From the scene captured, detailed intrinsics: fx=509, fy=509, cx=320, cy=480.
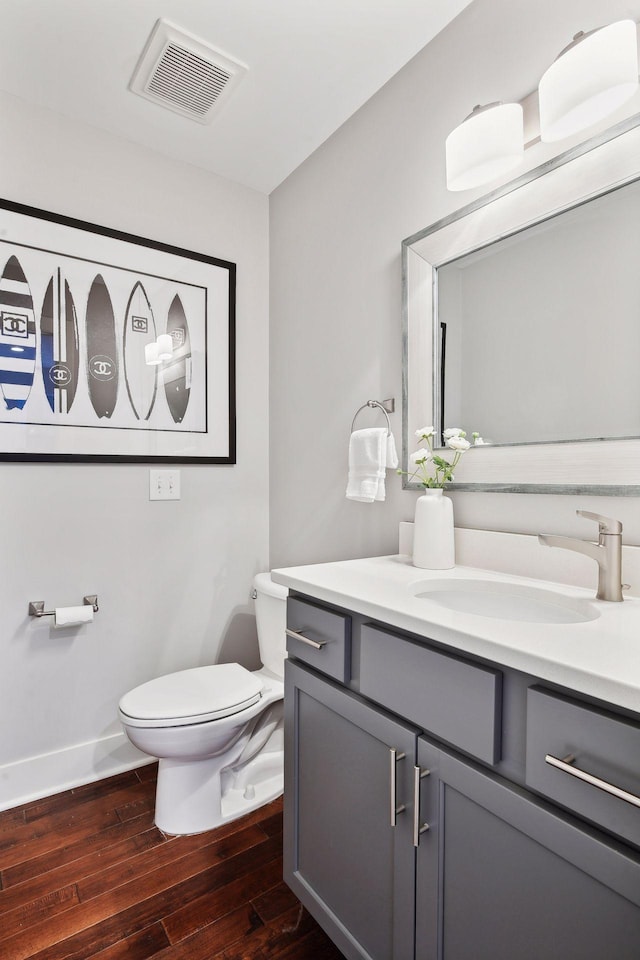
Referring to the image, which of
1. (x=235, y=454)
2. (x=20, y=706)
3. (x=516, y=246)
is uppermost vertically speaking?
(x=516, y=246)

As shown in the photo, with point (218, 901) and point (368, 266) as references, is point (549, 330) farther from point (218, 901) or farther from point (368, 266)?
point (218, 901)

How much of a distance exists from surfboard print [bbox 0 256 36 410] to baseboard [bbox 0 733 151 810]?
4.12 ft

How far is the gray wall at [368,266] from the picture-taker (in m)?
1.27

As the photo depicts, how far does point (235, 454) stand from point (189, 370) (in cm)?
41

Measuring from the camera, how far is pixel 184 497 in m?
2.13

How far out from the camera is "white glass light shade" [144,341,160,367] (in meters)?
2.02

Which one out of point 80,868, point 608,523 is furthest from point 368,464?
point 80,868

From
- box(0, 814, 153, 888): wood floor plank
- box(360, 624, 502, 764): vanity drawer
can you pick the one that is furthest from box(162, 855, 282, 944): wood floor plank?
box(360, 624, 502, 764): vanity drawer

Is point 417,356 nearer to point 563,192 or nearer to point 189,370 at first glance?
point 563,192

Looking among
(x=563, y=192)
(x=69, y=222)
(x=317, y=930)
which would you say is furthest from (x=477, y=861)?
(x=69, y=222)

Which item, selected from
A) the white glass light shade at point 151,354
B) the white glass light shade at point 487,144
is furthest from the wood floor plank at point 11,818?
the white glass light shade at point 487,144

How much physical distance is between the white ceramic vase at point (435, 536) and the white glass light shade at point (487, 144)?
32.6 inches

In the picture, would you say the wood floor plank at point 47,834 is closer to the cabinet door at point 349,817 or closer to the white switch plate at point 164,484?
the cabinet door at point 349,817

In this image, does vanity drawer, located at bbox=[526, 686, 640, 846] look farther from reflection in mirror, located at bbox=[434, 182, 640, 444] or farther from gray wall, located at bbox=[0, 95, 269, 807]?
gray wall, located at bbox=[0, 95, 269, 807]
